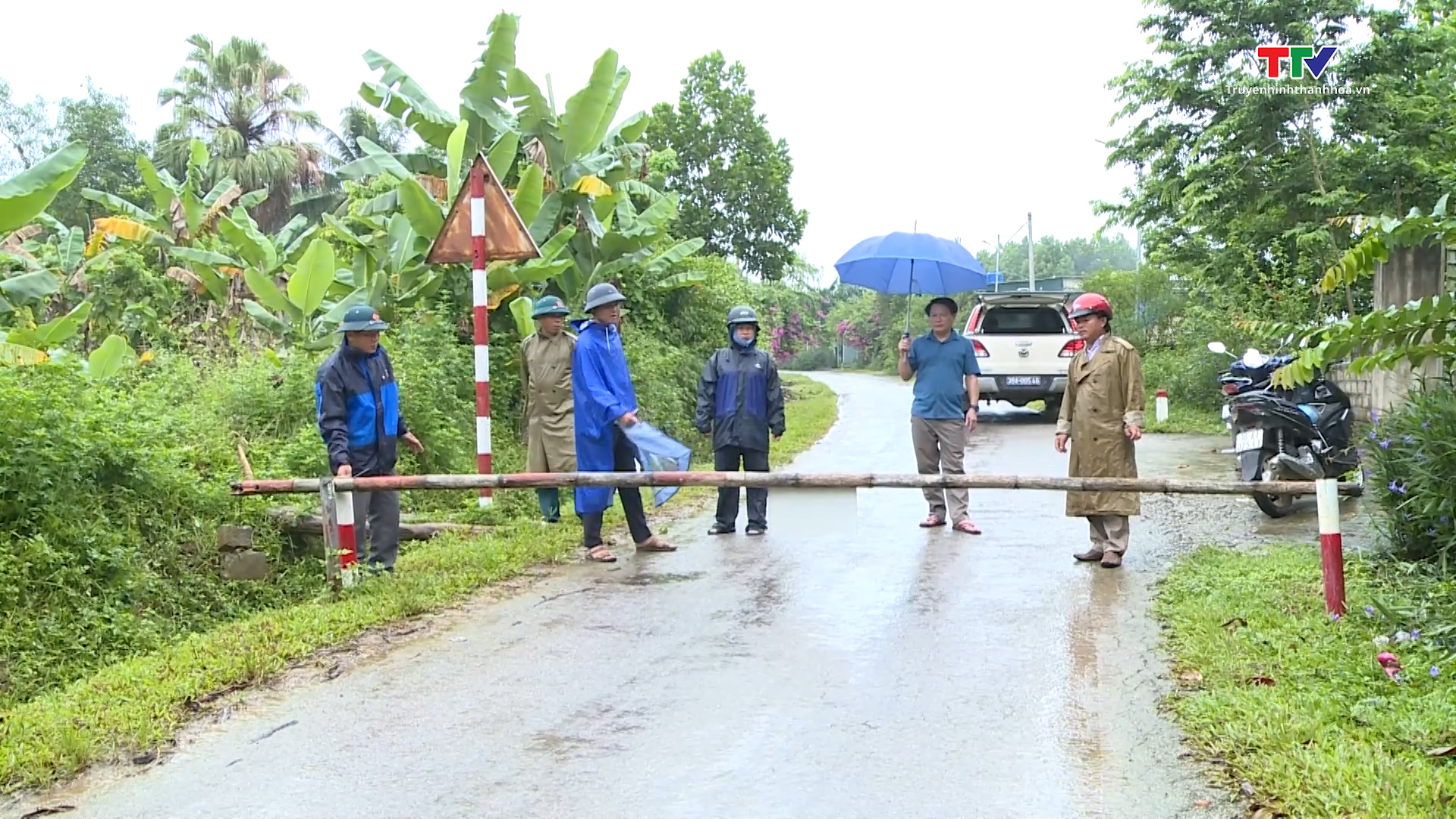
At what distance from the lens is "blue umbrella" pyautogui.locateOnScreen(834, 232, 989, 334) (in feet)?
30.5

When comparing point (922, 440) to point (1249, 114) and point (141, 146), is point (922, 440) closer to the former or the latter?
point (1249, 114)

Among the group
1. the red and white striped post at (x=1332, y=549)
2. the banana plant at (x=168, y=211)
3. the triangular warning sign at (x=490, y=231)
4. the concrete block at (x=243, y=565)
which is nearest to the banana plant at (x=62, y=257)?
the banana plant at (x=168, y=211)

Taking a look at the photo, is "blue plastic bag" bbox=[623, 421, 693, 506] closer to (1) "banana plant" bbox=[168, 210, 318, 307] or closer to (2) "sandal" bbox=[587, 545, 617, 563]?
(2) "sandal" bbox=[587, 545, 617, 563]

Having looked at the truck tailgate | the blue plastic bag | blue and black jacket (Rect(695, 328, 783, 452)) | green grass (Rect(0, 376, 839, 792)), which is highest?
the truck tailgate

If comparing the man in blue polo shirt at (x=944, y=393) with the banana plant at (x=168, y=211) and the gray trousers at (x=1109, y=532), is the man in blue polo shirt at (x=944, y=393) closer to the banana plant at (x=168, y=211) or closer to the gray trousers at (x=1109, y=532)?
the gray trousers at (x=1109, y=532)

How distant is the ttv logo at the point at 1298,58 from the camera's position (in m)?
17.1

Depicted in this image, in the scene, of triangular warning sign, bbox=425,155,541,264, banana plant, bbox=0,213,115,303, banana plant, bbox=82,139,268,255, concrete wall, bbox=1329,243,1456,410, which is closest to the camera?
triangular warning sign, bbox=425,155,541,264

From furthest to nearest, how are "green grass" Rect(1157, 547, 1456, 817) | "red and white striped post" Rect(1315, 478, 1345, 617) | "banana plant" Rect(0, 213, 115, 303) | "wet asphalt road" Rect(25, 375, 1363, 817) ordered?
"banana plant" Rect(0, 213, 115, 303), "red and white striped post" Rect(1315, 478, 1345, 617), "wet asphalt road" Rect(25, 375, 1363, 817), "green grass" Rect(1157, 547, 1456, 817)

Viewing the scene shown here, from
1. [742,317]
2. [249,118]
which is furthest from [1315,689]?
[249,118]

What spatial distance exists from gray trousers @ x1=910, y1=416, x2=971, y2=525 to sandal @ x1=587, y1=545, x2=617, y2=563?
236 cm

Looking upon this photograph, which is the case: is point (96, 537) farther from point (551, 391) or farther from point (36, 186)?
point (551, 391)

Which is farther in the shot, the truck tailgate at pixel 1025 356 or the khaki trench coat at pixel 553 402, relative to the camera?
the truck tailgate at pixel 1025 356

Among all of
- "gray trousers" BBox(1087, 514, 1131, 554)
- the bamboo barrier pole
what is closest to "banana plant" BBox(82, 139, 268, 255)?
the bamboo barrier pole

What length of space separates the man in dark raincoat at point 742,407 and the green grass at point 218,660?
1.25m
